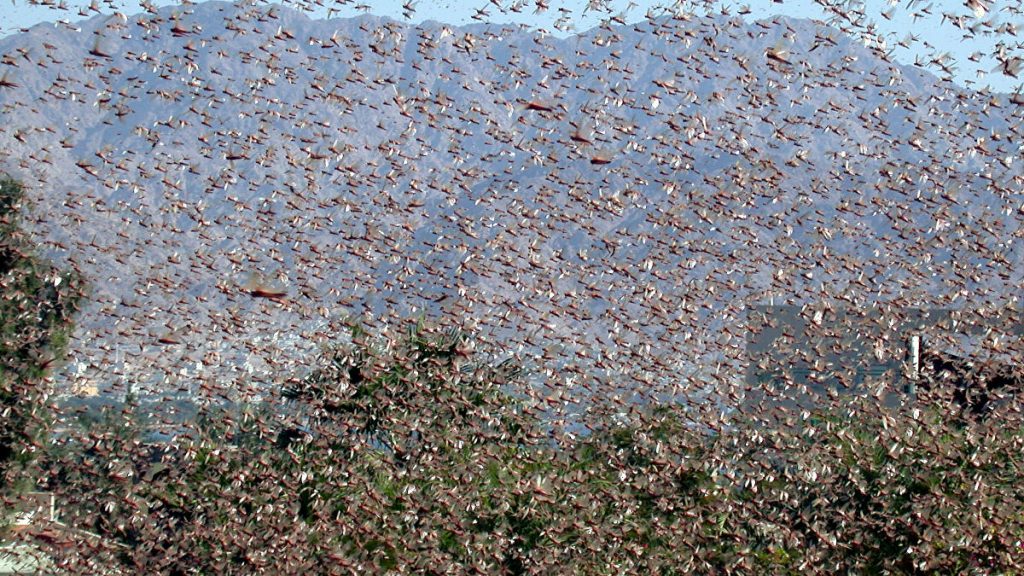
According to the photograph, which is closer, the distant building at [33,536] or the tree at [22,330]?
the distant building at [33,536]

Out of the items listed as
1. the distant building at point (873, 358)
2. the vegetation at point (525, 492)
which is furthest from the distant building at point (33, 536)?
the distant building at point (873, 358)

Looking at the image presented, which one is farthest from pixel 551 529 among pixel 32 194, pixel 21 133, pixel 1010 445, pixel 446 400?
pixel 32 194

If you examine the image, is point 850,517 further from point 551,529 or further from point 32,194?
point 32,194

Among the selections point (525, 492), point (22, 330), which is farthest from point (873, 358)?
point (22, 330)

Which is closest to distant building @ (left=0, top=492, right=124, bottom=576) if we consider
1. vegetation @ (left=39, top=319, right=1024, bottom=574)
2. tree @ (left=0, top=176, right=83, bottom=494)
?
vegetation @ (left=39, top=319, right=1024, bottom=574)

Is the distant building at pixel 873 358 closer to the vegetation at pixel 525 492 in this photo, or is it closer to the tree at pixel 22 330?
the vegetation at pixel 525 492

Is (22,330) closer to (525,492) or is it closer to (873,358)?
(525,492)

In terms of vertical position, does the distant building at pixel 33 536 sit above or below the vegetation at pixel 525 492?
below

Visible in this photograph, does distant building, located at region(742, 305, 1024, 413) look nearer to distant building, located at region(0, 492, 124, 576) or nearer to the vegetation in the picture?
the vegetation

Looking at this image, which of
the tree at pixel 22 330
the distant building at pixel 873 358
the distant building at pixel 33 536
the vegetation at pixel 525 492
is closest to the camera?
the vegetation at pixel 525 492
